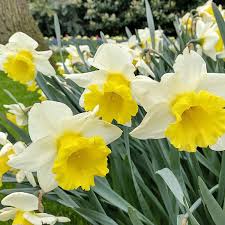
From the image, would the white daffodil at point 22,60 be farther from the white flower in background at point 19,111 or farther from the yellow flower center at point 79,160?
the yellow flower center at point 79,160

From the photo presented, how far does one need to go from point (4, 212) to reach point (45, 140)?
Answer: 31 centimetres

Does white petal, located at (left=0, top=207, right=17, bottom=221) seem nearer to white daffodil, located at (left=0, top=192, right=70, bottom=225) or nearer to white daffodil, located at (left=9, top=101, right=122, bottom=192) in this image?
white daffodil, located at (left=0, top=192, right=70, bottom=225)

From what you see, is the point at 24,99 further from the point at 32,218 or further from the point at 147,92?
the point at 147,92

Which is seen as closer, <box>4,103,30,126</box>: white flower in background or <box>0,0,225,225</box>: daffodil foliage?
<box>0,0,225,225</box>: daffodil foliage

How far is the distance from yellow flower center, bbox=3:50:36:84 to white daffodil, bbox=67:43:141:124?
0.49 meters

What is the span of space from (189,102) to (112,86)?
0.74ft

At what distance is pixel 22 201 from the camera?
1352 mm

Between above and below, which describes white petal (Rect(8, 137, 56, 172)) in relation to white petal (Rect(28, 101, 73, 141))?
below

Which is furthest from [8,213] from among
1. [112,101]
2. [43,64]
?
[43,64]

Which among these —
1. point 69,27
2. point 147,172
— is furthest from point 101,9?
point 147,172

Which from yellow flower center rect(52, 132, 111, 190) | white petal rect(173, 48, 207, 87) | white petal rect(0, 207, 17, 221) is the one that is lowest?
white petal rect(0, 207, 17, 221)

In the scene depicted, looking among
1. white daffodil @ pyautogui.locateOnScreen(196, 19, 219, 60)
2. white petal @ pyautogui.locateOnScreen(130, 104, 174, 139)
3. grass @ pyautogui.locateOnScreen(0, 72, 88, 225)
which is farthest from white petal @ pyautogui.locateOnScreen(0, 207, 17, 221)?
white daffodil @ pyautogui.locateOnScreen(196, 19, 219, 60)

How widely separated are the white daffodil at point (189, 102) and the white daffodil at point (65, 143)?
0.31 ft

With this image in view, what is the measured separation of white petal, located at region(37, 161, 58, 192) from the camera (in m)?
1.24
